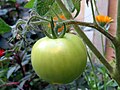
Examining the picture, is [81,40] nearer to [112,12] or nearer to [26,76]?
[26,76]

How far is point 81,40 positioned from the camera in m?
0.44

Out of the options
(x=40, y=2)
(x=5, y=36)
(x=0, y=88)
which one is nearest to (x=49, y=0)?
(x=40, y=2)

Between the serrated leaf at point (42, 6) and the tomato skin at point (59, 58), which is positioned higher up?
the serrated leaf at point (42, 6)

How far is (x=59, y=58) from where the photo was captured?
1.39 feet

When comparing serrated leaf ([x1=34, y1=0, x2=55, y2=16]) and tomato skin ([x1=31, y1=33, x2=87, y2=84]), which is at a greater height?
serrated leaf ([x1=34, y1=0, x2=55, y2=16])

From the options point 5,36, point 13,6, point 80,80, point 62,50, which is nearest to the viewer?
point 62,50

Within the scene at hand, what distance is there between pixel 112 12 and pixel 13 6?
0.50 m

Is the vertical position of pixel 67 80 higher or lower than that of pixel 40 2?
lower

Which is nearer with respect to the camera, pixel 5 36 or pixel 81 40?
pixel 81 40

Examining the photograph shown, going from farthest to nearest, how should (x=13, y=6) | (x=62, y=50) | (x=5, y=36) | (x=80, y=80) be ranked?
(x=13, y=6) < (x=5, y=36) < (x=80, y=80) < (x=62, y=50)

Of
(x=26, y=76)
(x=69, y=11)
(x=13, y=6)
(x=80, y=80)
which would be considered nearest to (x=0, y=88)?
(x=26, y=76)

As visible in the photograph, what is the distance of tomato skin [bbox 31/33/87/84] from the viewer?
1.38 feet

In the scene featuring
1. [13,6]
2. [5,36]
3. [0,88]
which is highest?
[13,6]

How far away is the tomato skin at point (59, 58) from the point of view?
16.6 inches
